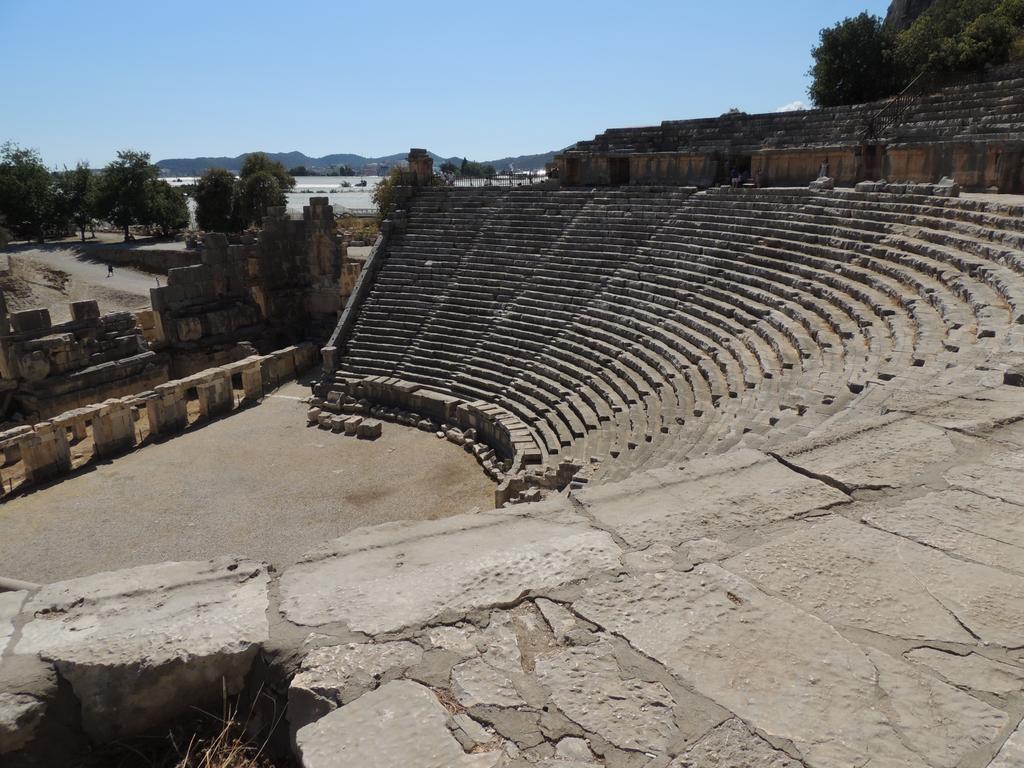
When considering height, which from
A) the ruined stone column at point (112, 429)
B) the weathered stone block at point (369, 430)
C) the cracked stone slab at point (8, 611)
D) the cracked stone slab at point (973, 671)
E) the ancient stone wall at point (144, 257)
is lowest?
the weathered stone block at point (369, 430)

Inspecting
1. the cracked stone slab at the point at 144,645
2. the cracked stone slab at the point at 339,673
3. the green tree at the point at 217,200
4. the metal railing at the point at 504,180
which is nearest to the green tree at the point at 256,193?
the green tree at the point at 217,200

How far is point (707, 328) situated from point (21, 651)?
424 inches

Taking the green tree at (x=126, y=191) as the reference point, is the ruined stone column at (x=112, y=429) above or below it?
below

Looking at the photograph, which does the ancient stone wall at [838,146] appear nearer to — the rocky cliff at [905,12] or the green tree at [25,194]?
the rocky cliff at [905,12]

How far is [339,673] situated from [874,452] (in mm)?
2788

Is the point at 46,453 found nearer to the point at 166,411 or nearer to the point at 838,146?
the point at 166,411

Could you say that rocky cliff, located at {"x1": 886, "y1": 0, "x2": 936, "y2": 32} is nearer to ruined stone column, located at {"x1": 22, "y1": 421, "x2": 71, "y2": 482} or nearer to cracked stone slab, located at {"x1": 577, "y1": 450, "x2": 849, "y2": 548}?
ruined stone column, located at {"x1": 22, "y1": 421, "x2": 71, "y2": 482}

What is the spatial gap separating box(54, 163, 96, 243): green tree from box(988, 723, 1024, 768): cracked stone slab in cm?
5109

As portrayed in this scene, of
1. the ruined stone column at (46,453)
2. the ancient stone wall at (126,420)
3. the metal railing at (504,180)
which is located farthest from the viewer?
the metal railing at (504,180)

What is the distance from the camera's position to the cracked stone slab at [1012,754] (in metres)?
1.73

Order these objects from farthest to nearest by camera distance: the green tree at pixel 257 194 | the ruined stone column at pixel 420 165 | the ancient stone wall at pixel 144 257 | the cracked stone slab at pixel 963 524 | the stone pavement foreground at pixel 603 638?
the green tree at pixel 257 194 → the ancient stone wall at pixel 144 257 → the ruined stone column at pixel 420 165 → the cracked stone slab at pixel 963 524 → the stone pavement foreground at pixel 603 638

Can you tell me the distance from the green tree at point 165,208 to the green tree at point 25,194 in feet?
21.1

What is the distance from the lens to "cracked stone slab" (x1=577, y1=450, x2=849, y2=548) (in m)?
2.95

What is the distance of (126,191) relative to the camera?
4166 cm
